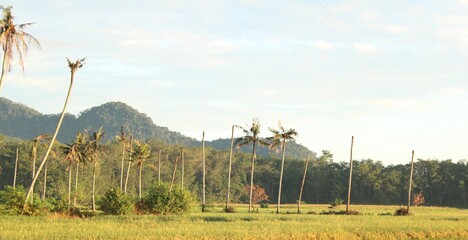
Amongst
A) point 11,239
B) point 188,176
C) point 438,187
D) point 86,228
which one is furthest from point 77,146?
point 438,187

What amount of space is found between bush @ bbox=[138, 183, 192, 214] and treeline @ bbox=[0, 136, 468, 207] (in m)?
70.4

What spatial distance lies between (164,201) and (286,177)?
4401 inches

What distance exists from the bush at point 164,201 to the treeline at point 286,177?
70.4m

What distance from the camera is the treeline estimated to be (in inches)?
5507

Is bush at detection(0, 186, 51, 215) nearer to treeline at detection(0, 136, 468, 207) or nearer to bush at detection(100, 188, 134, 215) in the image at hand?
bush at detection(100, 188, 134, 215)

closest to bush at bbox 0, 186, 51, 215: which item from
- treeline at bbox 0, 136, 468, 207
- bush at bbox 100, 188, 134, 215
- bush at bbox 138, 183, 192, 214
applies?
bush at bbox 100, 188, 134, 215

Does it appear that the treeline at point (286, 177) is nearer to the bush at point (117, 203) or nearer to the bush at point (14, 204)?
the bush at point (117, 203)

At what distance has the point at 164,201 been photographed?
6488 cm

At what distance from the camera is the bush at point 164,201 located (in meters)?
64.6

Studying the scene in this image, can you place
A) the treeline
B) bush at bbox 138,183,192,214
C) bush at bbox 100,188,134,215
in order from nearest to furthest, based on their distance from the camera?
bush at bbox 100,188,134,215
bush at bbox 138,183,192,214
the treeline

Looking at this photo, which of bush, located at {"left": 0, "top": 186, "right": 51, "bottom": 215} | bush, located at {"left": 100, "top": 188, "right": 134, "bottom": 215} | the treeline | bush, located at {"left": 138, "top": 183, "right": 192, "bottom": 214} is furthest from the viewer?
the treeline

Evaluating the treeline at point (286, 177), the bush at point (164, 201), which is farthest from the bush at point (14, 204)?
the treeline at point (286, 177)

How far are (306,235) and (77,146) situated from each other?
165 ft

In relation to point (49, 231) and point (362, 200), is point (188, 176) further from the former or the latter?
point (49, 231)
